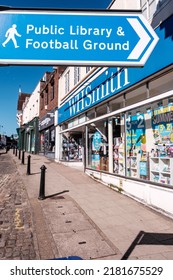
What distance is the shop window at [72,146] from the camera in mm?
15015

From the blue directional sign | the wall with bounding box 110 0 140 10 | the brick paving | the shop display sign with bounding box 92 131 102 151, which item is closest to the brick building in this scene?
the shop display sign with bounding box 92 131 102 151

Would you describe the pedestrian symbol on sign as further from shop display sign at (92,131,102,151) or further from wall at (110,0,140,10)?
shop display sign at (92,131,102,151)

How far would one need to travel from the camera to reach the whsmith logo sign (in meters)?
7.34

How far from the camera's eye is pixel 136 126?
716 centimetres

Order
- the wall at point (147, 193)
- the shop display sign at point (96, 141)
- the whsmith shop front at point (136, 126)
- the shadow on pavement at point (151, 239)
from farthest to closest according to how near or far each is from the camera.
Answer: the shop display sign at point (96, 141), the whsmith shop front at point (136, 126), the wall at point (147, 193), the shadow on pavement at point (151, 239)

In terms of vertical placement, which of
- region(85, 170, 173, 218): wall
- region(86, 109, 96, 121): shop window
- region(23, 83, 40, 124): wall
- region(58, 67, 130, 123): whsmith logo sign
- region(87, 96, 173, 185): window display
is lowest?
region(85, 170, 173, 218): wall

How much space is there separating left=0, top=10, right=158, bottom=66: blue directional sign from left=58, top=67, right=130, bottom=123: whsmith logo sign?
194 inches

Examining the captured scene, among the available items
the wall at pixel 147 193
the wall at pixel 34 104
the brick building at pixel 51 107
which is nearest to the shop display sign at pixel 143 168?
the wall at pixel 147 193

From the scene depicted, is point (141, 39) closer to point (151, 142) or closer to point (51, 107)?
point (151, 142)

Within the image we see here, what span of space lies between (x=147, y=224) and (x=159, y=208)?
38.7 inches

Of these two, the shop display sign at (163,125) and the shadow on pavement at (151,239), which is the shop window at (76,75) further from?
the shadow on pavement at (151,239)

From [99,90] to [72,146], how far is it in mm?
6986

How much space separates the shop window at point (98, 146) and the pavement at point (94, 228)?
2.73 metres
